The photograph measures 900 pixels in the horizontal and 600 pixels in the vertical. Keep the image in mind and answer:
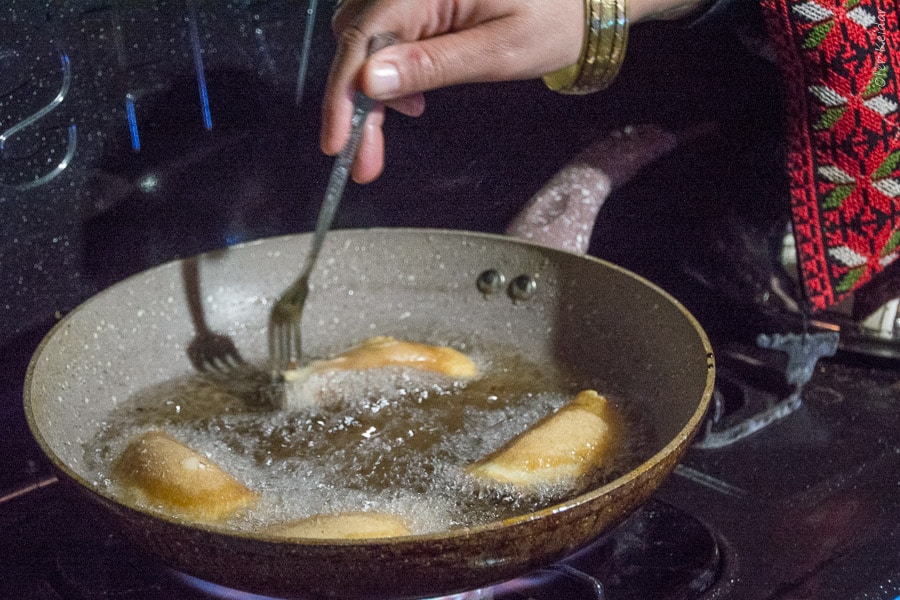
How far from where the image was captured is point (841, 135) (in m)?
0.95

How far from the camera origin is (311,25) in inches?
38.6

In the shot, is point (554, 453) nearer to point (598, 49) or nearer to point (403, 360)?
point (403, 360)

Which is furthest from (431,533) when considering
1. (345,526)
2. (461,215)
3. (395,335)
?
(461,215)

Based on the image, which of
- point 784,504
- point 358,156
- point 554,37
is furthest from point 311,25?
point 784,504

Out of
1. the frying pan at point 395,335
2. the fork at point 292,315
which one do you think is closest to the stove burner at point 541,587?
the frying pan at point 395,335

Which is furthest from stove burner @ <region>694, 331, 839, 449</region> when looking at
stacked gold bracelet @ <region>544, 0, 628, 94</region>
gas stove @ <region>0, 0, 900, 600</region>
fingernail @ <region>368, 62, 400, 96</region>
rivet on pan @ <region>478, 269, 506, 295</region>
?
fingernail @ <region>368, 62, 400, 96</region>

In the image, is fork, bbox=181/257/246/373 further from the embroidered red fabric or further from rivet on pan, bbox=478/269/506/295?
the embroidered red fabric

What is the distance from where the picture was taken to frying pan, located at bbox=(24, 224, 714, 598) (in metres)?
0.53

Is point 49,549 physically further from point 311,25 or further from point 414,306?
point 311,25

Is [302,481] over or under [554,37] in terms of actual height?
under

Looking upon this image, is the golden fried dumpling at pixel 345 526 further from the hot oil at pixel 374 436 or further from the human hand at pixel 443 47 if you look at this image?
the human hand at pixel 443 47

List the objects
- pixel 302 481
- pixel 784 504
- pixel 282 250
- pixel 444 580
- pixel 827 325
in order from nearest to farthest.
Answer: pixel 444 580 < pixel 302 481 < pixel 784 504 < pixel 282 250 < pixel 827 325

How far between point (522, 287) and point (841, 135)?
38cm

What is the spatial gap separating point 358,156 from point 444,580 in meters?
0.46
